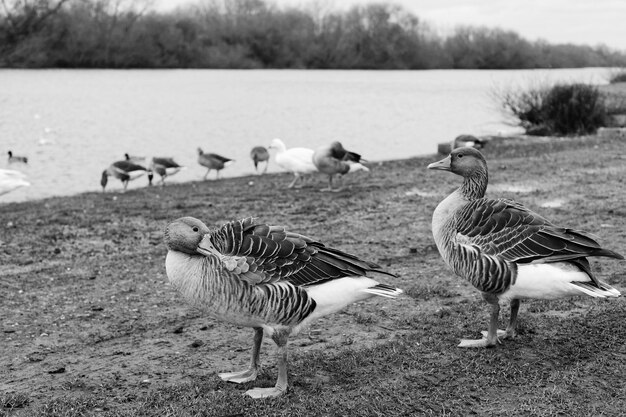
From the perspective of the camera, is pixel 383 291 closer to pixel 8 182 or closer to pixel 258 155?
pixel 8 182

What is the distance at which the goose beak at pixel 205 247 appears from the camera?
463 cm

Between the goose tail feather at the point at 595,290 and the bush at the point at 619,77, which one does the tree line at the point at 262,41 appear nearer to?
the bush at the point at 619,77

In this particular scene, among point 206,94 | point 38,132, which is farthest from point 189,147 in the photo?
point 206,94

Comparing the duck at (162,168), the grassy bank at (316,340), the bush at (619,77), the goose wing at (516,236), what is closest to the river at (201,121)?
the bush at (619,77)

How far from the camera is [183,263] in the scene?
15.3 feet

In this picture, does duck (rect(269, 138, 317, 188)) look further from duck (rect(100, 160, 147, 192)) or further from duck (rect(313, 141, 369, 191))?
duck (rect(100, 160, 147, 192))

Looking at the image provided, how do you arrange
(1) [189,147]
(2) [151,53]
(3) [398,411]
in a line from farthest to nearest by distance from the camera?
(2) [151,53] → (1) [189,147] → (3) [398,411]

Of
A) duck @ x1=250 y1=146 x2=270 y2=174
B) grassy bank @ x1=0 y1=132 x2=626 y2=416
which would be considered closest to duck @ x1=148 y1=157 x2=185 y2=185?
duck @ x1=250 y1=146 x2=270 y2=174

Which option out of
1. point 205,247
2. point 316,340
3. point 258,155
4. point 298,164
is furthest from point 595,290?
point 258,155

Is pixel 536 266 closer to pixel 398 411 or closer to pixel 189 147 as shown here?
A: pixel 398 411

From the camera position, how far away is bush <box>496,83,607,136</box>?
24609 millimetres

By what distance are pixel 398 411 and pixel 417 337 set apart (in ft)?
4.34

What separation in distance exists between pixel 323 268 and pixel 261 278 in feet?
1.52

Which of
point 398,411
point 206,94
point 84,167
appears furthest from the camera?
point 206,94
